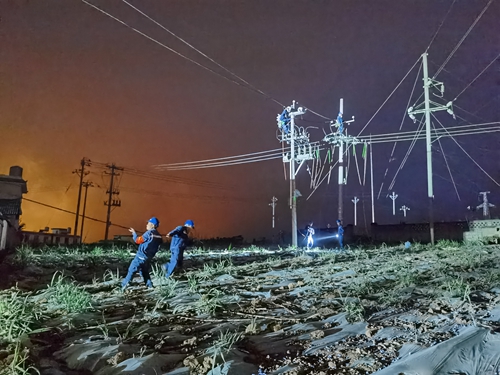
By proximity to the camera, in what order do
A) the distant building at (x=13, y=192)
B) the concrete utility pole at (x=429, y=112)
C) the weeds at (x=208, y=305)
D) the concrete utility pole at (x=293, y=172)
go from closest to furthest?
the weeds at (x=208, y=305), the concrete utility pole at (x=429, y=112), the concrete utility pole at (x=293, y=172), the distant building at (x=13, y=192)

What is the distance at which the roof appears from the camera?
83.5 ft

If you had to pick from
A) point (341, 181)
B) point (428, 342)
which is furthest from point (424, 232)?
point (428, 342)

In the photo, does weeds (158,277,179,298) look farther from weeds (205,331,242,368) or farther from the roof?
the roof

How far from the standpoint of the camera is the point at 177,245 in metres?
10.8

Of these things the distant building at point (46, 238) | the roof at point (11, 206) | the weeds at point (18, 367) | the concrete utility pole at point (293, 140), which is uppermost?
Answer: the concrete utility pole at point (293, 140)

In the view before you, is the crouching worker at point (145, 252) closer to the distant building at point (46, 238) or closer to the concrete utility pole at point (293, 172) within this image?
the concrete utility pole at point (293, 172)

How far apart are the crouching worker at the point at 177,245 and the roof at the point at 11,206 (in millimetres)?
19517

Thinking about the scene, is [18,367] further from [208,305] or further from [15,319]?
[208,305]

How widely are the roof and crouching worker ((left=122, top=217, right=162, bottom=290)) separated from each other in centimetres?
2071

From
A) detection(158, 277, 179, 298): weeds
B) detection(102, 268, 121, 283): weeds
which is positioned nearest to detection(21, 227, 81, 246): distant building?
detection(102, 268, 121, 283): weeds

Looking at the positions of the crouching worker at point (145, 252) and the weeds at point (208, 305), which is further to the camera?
the crouching worker at point (145, 252)

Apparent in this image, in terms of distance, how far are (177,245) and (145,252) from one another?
1962 mm

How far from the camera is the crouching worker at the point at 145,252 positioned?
8719 millimetres

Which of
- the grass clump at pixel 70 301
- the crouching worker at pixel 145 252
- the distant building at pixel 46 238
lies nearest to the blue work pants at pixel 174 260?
the crouching worker at pixel 145 252
